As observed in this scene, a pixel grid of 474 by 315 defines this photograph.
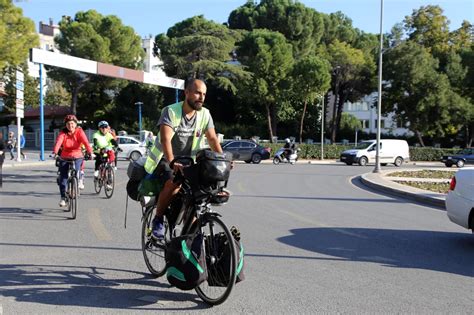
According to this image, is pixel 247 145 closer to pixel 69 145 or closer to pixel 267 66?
pixel 267 66

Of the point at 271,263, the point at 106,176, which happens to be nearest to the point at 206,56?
the point at 106,176

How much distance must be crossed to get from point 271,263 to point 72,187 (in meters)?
4.74

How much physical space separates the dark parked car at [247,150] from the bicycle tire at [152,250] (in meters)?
29.9

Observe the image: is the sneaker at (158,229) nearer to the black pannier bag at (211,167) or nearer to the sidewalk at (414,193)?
the black pannier bag at (211,167)

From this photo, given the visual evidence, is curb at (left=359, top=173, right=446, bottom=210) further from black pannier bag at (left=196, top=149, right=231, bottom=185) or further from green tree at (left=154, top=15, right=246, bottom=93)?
green tree at (left=154, top=15, right=246, bottom=93)

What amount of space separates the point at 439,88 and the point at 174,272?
51923 mm

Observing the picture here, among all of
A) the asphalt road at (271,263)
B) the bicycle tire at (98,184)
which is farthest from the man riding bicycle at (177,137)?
the bicycle tire at (98,184)

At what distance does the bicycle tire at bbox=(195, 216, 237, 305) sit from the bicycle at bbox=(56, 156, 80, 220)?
17.3 ft

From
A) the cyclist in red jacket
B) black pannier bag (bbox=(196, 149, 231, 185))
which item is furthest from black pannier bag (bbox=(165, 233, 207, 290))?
the cyclist in red jacket

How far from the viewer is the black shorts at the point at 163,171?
516 centimetres

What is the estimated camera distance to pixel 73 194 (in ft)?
30.2

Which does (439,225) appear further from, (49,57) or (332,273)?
(49,57)

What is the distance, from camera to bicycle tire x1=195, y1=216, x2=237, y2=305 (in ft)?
14.3

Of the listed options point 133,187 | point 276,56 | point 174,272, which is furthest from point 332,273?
point 276,56
